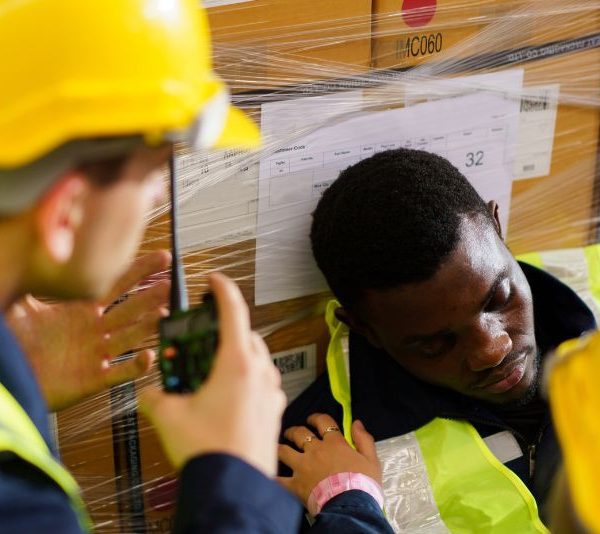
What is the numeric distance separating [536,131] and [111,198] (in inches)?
41.7

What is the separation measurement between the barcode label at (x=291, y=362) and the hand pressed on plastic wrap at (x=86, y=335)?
40 cm

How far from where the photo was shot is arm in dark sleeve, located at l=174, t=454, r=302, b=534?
73 centimetres

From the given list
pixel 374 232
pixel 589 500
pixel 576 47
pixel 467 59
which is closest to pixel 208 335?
pixel 589 500

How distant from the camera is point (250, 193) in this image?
133 cm

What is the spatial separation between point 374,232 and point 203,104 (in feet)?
1.74

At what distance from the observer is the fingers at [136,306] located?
44.2 inches

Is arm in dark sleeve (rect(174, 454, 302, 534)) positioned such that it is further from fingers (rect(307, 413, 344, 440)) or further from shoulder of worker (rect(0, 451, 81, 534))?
fingers (rect(307, 413, 344, 440))

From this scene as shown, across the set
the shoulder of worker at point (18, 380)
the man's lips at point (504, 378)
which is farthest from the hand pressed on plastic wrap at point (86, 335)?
the man's lips at point (504, 378)

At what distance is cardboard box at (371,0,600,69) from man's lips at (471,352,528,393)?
49 centimetres

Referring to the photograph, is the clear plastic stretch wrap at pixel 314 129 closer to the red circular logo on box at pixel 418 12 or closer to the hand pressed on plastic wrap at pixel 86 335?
the red circular logo on box at pixel 418 12

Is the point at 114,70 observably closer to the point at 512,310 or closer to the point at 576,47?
the point at 512,310

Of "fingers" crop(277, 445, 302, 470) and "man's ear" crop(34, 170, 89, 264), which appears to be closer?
"man's ear" crop(34, 170, 89, 264)

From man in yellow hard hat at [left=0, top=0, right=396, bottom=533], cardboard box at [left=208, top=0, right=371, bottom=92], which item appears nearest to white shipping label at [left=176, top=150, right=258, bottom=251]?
cardboard box at [left=208, top=0, right=371, bottom=92]

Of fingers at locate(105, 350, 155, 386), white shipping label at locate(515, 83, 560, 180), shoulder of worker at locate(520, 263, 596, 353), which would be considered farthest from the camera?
white shipping label at locate(515, 83, 560, 180)
